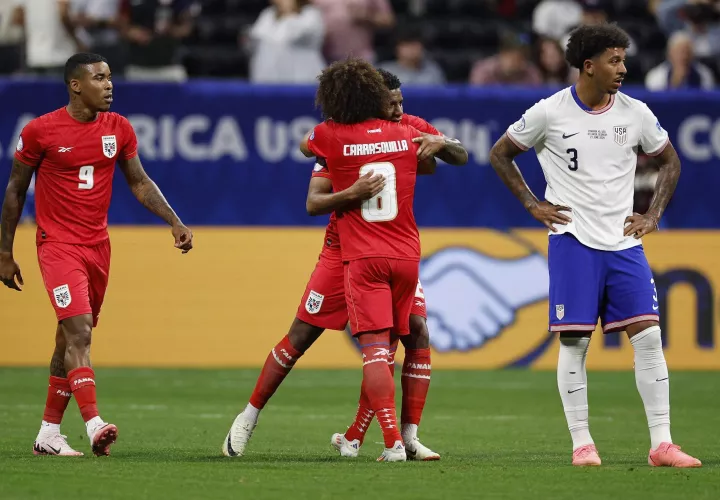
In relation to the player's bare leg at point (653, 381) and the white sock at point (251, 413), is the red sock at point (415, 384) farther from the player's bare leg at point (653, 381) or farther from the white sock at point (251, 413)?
the player's bare leg at point (653, 381)

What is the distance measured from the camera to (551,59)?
53.8 feet

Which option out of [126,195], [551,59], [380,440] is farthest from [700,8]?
[380,440]

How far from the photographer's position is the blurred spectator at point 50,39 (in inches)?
613

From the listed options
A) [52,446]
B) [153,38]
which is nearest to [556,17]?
[153,38]

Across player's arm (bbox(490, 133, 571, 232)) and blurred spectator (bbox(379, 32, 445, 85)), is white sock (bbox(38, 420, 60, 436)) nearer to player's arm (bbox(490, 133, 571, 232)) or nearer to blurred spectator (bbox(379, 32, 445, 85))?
player's arm (bbox(490, 133, 571, 232))

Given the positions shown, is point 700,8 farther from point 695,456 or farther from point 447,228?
point 695,456

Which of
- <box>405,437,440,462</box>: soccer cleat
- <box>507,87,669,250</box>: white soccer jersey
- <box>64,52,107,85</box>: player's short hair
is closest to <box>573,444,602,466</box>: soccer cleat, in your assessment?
<box>405,437,440,462</box>: soccer cleat

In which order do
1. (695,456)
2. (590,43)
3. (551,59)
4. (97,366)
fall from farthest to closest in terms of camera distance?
(551,59), (97,366), (695,456), (590,43)

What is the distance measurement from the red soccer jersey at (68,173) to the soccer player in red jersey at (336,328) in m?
1.32

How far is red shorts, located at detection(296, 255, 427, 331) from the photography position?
7.98 meters

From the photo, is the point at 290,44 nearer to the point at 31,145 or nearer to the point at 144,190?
the point at 144,190

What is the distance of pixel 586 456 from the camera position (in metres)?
7.47

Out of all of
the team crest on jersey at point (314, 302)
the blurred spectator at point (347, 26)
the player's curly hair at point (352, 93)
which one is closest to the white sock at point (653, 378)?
the team crest on jersey at point (314, 302)

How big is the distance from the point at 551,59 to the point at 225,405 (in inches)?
268
